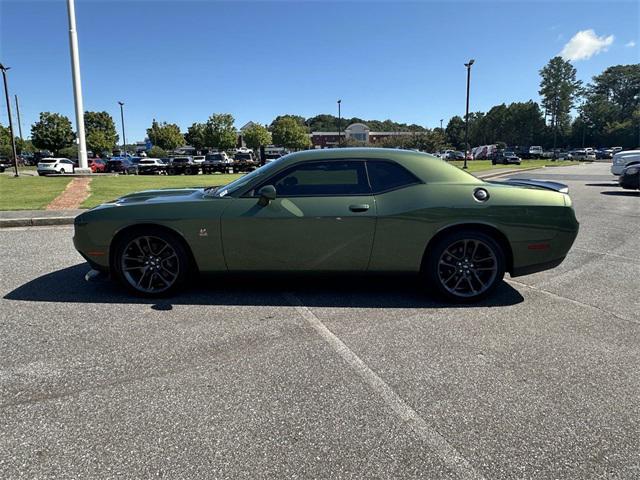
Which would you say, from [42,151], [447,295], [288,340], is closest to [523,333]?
[447,295]

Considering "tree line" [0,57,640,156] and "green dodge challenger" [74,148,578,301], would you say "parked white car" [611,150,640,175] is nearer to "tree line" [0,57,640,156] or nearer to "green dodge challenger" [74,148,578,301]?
"green dodge challenger" [74,148,578,301]

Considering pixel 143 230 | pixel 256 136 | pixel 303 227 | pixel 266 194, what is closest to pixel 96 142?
pixel 256 136

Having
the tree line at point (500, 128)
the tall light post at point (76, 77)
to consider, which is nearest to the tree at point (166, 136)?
the tree line at point (500, 128)

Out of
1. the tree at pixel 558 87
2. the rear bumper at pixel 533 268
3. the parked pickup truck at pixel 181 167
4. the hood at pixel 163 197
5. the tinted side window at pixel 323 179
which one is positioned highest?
the tree at pixel 558 87

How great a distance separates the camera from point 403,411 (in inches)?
94.7

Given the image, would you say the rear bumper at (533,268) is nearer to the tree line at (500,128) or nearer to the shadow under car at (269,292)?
the shadow under car at (269,292)

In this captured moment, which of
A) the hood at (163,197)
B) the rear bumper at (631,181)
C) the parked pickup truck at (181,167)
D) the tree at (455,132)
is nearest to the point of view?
the hood at (163,197)

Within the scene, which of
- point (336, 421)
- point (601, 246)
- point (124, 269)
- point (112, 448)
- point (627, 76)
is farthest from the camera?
point (627, 76)

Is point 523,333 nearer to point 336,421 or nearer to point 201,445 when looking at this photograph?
point 336,421

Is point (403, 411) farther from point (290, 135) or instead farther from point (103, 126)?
point (103, 126)

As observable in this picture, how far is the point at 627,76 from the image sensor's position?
113438mm

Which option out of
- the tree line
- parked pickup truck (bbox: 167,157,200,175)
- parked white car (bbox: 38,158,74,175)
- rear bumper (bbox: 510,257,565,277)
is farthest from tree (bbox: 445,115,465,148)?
rear bumper (bbox: 510,257,565,277)

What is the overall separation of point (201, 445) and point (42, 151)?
242 feet

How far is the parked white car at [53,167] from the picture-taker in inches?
1234
